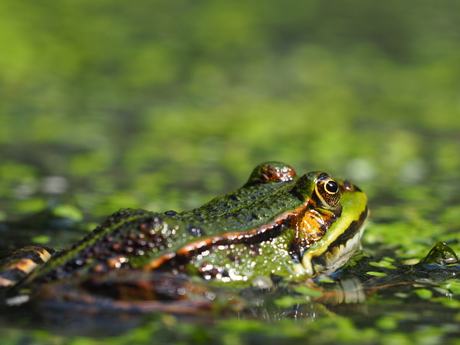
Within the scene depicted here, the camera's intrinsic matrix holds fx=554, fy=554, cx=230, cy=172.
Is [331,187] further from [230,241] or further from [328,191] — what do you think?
[230,241]

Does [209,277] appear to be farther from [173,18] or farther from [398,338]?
[173,18]

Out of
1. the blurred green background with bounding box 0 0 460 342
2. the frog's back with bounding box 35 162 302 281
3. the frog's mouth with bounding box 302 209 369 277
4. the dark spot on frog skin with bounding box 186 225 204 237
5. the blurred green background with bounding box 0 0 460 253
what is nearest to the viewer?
the frog's back with bounding box 35 162 302 281

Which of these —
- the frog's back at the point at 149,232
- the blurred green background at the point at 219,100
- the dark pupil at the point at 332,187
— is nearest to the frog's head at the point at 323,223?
the dark pupil at the point at 332,187

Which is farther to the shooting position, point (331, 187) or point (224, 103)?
point (224, 103)

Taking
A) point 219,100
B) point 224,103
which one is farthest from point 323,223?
point 219,100

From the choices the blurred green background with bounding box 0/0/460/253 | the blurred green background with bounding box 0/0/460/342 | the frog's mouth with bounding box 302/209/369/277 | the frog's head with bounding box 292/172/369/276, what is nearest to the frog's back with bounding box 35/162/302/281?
the frog's head with bounding box 292/172/369/276

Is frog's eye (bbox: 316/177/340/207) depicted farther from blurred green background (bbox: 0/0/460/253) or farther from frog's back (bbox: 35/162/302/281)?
blurred green background (bbox: 0/0/460/253)
